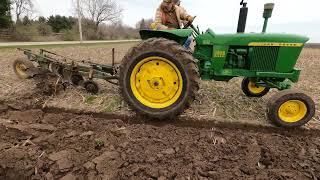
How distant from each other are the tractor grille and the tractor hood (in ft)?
0.31

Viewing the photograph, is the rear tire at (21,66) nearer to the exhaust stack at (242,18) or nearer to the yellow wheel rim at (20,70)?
the yellow wheel rim at (20,70)

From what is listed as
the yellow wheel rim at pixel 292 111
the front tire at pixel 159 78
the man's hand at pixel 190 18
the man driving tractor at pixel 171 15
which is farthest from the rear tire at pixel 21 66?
the yellow wheel rim at pixel 292 111

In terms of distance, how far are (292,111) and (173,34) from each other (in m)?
2.05

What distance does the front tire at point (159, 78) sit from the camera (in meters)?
3.60

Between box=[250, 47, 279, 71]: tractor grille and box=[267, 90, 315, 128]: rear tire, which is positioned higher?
box=[250, 47, 279, 71]: tractor grille

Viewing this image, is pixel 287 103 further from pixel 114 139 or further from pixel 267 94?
pixel 114 139

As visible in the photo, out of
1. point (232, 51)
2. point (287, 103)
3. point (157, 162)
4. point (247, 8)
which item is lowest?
point (157, 162)

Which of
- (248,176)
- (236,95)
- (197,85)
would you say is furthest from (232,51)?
(248,176)

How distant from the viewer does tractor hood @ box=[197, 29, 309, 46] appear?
3.84 m

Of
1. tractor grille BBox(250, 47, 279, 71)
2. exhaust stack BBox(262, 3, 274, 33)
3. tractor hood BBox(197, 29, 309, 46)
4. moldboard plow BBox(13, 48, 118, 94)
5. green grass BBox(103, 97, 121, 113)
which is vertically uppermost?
exhaust stack BBox(262, 3, 274, 33)

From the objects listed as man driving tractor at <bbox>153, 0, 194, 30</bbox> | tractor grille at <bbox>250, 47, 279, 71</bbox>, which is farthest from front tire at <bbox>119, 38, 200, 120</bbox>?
tractor grille at <bbox>250, 47, 279, 71</bbox>

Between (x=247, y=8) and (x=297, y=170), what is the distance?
2.38 meters

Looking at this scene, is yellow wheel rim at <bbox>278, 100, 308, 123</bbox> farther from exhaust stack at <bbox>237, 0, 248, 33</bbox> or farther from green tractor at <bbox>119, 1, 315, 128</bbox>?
exhaust stack at <bbox>237, 0, 248, 33</bbox>

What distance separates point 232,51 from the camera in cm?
407
